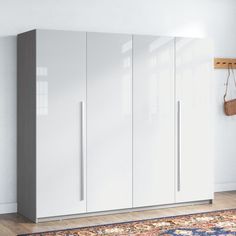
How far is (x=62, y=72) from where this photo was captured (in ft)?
16.9

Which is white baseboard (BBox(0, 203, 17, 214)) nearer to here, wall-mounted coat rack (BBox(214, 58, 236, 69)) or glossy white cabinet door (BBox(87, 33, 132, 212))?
glossy white cabinet door (BBox(87, 33, 132, 212))

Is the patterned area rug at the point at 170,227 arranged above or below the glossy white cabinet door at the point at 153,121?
below

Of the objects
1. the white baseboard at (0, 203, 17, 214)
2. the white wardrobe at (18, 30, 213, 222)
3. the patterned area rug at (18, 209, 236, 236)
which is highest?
the white wardrobe at (18, 30, 213, 222)

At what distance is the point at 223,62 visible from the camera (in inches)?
257

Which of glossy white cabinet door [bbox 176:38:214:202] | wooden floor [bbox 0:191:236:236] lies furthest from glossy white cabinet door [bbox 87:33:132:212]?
glossy white cabinet door [bbox 176:38:214:202]

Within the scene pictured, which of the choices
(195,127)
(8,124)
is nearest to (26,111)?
(8,124)

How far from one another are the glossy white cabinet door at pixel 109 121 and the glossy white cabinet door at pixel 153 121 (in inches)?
3.4

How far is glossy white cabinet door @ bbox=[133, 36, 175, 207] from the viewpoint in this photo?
18.1 feet

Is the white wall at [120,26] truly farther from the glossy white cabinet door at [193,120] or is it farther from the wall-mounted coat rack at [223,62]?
the glossy white cabinet door at [193,120]

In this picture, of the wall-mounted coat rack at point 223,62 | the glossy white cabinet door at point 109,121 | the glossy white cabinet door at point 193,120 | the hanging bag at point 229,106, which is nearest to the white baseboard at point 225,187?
the glossy white cabinet door at point 193,120

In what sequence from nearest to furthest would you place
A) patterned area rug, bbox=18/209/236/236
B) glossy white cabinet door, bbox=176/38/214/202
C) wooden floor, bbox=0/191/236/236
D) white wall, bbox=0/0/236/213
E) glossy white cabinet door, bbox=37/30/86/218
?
patterned area rug, bbox=18/209/236/236
wooden floor, bbox=0/191/236/236
glossy white cabinet door, bbox=37/30/86/218
white wall, bbox=0/0/236/213
glossy white cabinet door, bbox=176/38/214/202

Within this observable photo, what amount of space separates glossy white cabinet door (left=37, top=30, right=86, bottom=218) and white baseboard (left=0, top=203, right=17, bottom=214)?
21.6 inches

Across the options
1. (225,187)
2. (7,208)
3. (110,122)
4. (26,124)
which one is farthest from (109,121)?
(225,187)

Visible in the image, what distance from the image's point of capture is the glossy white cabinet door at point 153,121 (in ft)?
18.1
